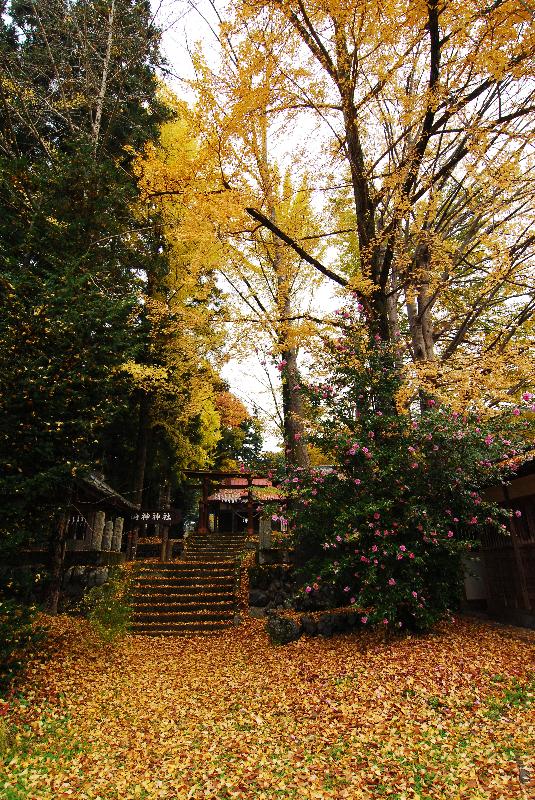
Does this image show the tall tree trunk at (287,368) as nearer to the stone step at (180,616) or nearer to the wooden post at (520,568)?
the stone step at (180,616)

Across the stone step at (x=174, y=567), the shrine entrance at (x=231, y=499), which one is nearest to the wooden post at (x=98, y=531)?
the stone step at (x=174, y=567)

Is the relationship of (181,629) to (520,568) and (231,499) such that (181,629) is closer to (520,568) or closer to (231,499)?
(520,568)

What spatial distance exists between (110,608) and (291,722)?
5037 mm

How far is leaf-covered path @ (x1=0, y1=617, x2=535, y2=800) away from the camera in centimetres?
344

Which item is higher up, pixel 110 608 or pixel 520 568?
pixel 520 568

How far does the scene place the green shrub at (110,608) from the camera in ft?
26.2

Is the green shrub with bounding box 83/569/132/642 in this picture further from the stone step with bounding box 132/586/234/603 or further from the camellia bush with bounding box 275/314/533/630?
the camellia bush with bounding box 275/314/533/630

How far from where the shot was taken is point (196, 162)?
667 centimetres

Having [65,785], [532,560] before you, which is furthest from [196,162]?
[532,560]

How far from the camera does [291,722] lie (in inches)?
183

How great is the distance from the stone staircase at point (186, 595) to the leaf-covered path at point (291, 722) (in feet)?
7.20

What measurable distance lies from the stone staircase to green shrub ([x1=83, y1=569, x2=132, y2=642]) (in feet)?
1.23

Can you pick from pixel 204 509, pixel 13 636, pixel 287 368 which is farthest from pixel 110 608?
pixel 204 509

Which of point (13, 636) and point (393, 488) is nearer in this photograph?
point (13, 636)
